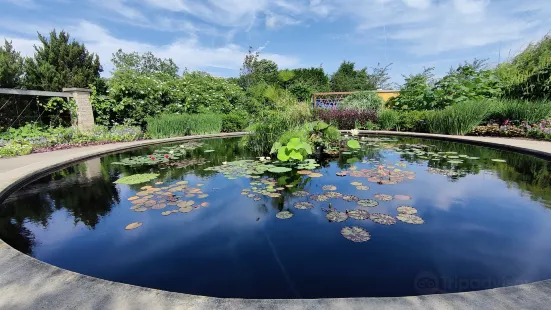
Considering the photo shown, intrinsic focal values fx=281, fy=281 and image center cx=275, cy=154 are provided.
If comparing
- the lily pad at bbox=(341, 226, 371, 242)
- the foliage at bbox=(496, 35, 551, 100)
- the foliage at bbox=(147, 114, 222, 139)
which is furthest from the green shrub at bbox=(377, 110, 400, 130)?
the lily pad at bbox=(341, 226, 371, 242)

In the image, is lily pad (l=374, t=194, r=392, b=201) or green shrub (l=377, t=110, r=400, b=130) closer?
lily pad (l=374, t=194, r=392, b=201)

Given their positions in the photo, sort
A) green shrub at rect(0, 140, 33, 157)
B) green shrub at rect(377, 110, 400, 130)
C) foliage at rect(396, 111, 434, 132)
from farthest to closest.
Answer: green shrub at rect(377, 110, 400, 130), foliage at rect(396, 111, 434, 132), green shrub at rect(0, 140, 33, 157)

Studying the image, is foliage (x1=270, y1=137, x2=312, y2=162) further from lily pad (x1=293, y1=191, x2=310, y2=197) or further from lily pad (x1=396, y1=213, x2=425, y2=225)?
lily pad (x1=396, y1=213, x2=425, y2=225)

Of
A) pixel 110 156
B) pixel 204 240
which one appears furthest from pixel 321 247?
pixel 110 156

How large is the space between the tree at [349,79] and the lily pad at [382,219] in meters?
20.8

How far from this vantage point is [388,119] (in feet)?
33.9

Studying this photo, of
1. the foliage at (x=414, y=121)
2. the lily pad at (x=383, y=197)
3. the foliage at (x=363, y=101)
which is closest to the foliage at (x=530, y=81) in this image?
the foliage at (x=414, y=121)

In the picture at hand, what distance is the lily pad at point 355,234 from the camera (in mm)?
2130

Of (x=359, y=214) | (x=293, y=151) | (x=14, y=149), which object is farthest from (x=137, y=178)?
(x=14, y=149)

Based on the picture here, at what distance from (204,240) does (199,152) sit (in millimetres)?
4459

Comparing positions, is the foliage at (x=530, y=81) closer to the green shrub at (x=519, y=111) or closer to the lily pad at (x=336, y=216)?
the green shrub at (x=519, y=111)

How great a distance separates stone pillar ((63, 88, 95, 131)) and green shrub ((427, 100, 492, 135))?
11.1m

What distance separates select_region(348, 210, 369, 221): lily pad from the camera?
8.22 feet

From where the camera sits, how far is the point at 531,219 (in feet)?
8.05
